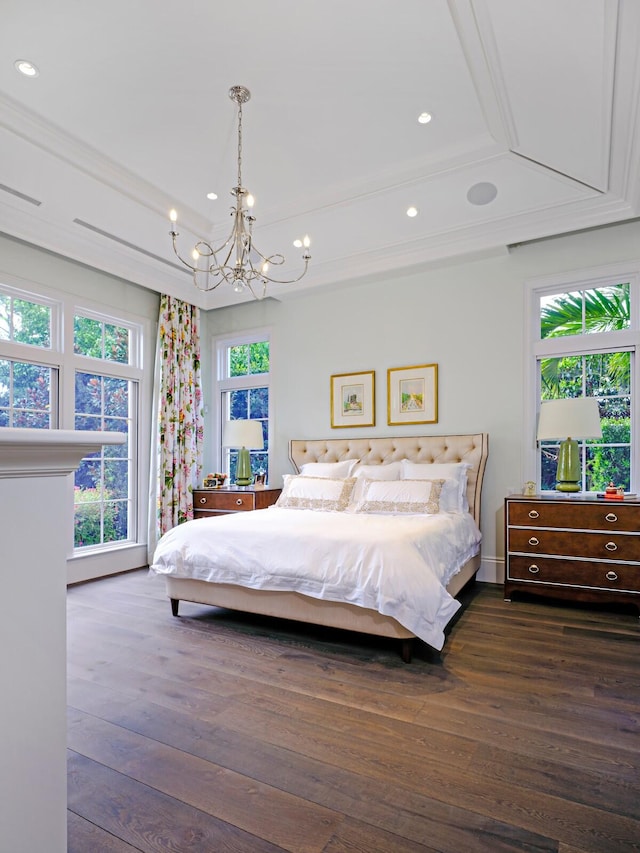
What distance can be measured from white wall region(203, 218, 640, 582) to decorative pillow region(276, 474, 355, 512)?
898 mm

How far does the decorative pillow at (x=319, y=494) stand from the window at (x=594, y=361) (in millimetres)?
1681

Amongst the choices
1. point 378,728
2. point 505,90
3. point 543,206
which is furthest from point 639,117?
point 378,728

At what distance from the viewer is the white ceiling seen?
249 centimetres

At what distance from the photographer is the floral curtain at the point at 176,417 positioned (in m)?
5.16

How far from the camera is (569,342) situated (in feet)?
14.0

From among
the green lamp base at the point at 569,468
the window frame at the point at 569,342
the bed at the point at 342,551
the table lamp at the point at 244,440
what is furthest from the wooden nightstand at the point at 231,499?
the green lamp base at the point at 569,468

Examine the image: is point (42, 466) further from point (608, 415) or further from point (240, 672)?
point (608, 415)

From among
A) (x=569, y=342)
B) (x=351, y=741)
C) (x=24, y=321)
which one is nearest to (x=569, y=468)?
(x=569, y=342)

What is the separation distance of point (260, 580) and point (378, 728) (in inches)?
47.2

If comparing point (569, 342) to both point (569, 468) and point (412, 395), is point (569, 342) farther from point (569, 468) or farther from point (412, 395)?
point (412, 395)

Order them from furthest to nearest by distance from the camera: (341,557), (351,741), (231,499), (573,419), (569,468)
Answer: (231,499) → (569,468) → (573,419) → (341,557) → (351,741)

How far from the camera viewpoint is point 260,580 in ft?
10.1

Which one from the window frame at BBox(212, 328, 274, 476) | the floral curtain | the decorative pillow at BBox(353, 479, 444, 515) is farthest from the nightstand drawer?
the decorative pillow at BBox(353, 479, 444, 515)

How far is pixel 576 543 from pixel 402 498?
127cm
